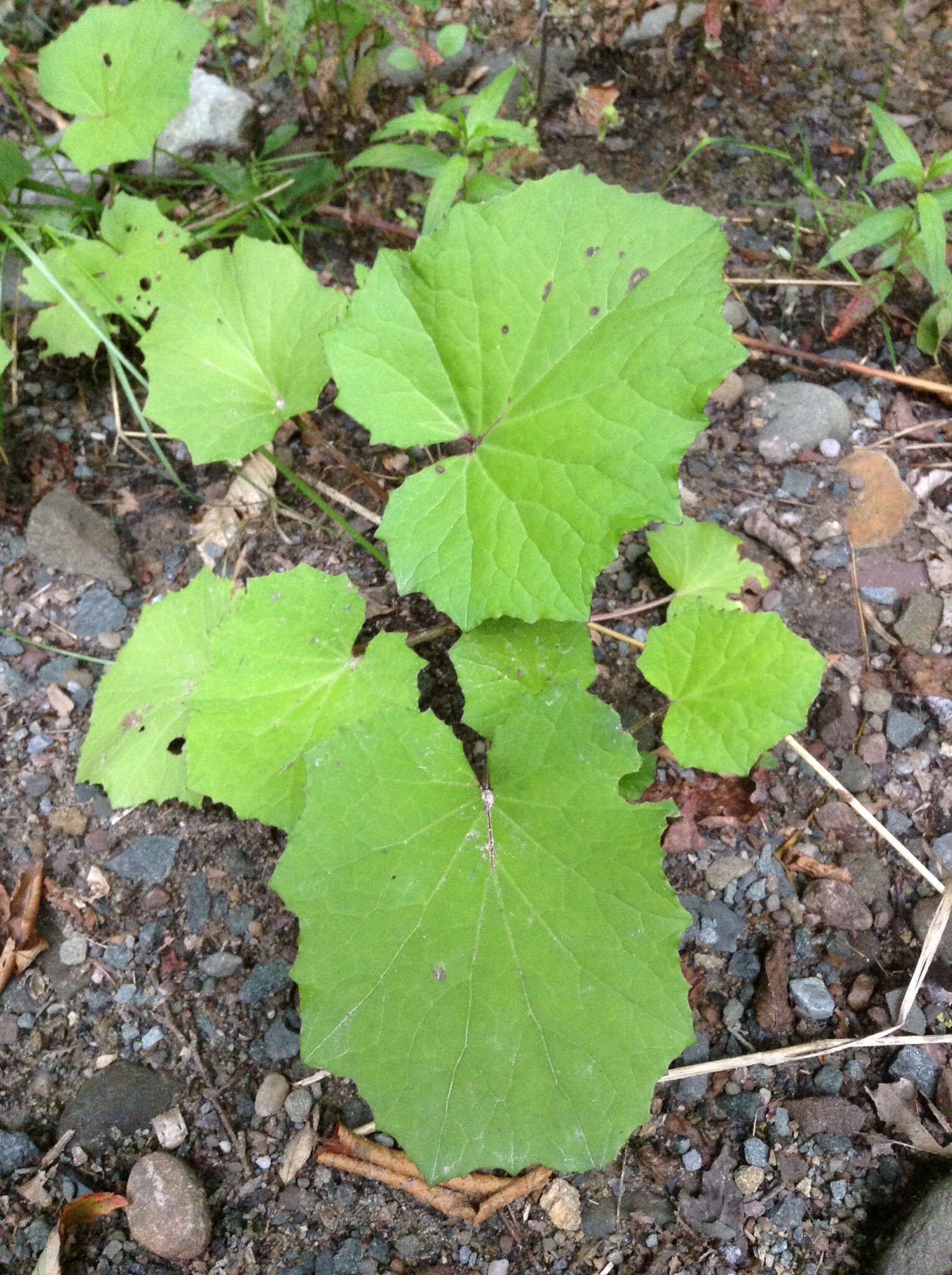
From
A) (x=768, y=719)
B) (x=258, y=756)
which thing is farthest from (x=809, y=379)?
(x=258, y=756)

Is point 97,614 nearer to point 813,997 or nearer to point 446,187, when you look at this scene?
point 446,187

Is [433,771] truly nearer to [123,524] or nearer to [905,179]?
[123,524]

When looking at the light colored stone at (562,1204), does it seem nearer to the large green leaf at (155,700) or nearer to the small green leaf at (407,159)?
the large green leaf at (155,700)

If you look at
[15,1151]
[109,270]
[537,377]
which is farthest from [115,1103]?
[109,270]

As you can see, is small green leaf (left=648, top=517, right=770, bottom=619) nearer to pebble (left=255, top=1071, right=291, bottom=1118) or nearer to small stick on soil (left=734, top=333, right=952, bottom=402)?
small stick on soil (left=734, top=333, right=952, bottom=402)

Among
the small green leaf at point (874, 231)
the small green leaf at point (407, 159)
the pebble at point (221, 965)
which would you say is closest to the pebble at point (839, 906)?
the pebble at point (221, 965)

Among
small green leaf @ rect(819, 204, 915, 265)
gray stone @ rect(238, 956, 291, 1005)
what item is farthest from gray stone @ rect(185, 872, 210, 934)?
small green leaf @ rect(819, 204, 915, 265)
